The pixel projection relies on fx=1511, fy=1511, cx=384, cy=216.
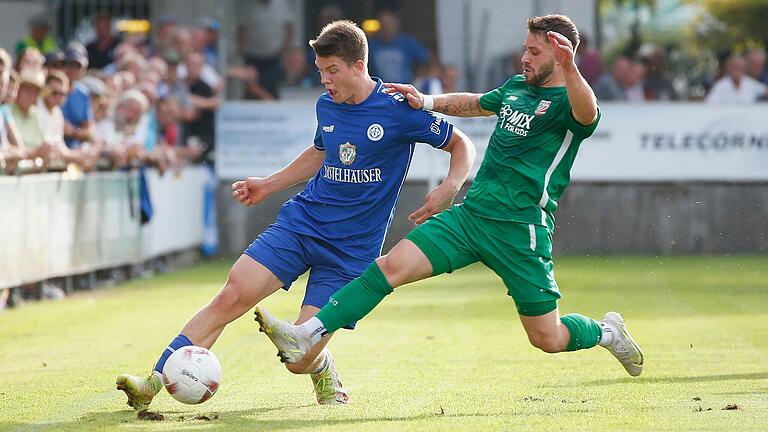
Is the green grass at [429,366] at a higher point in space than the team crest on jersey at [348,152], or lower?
lower

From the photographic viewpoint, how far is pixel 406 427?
7082 mm

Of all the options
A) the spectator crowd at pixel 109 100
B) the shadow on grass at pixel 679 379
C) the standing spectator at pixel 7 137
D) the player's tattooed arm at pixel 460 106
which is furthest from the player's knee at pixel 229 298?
the standing spectator at pixel 7 137

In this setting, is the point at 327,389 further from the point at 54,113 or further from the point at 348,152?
the point at 54,113

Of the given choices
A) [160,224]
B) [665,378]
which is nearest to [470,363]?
[665,378]

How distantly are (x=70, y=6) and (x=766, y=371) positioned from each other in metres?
15.8

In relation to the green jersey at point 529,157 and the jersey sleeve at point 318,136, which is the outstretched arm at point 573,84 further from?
the jersey sleeve at point 318,136

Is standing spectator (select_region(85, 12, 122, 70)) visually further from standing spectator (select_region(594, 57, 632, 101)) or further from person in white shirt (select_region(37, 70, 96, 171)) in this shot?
standing spectator (select_region(594, 57, 632, 101))

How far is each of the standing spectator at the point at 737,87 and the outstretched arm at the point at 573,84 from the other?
50.6ft

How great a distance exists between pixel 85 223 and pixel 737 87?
10607 millimetres

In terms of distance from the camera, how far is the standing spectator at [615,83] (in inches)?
877

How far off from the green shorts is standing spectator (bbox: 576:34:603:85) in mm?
14776

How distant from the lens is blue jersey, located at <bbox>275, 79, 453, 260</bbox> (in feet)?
25.9

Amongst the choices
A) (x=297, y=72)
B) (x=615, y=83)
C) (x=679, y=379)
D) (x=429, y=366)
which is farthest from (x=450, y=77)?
(x=679, y=379)

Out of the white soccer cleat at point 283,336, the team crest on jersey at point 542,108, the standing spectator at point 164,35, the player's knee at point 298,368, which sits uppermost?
the team crest on jersey at point 542,108
